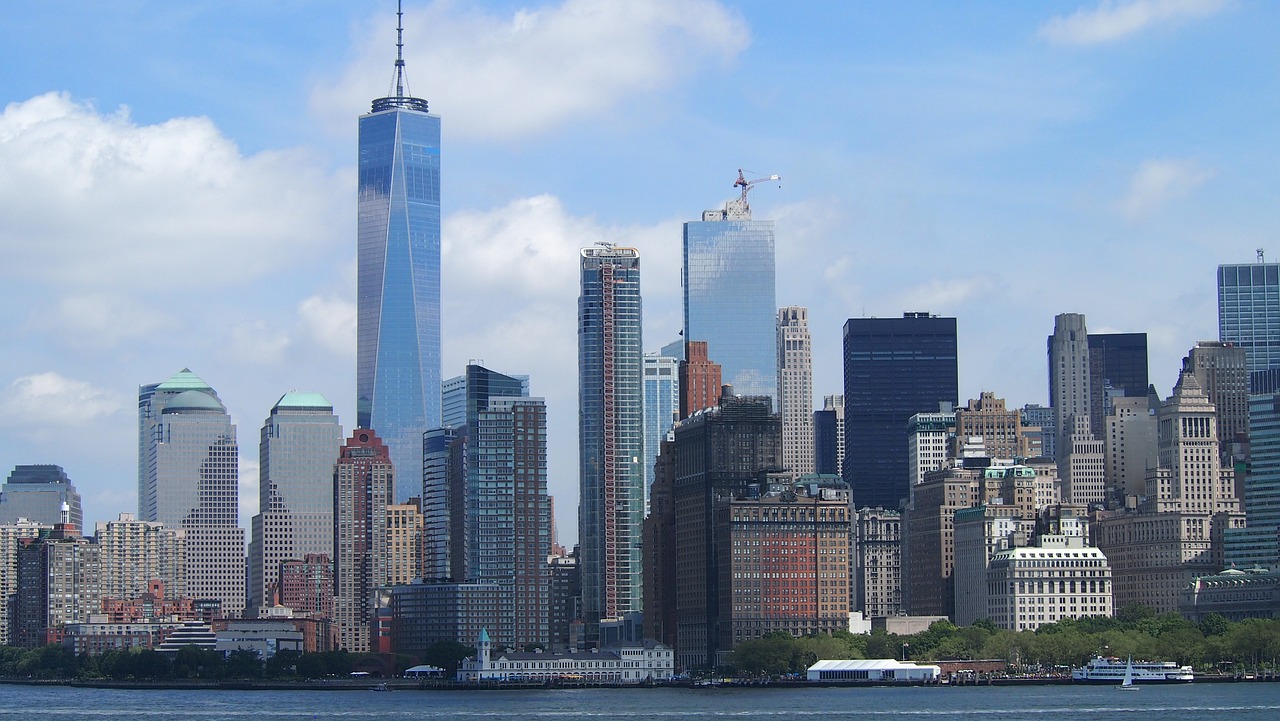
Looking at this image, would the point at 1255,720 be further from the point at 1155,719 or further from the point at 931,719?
the point at 931,719

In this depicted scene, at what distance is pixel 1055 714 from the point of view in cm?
19888

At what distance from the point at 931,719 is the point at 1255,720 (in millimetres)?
27356

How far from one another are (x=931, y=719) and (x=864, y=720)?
20.1ft

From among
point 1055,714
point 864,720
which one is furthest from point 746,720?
point 1055,714

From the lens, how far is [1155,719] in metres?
191

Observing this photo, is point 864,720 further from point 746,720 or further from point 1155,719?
point 1155,719

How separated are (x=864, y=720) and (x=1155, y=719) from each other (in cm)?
2373

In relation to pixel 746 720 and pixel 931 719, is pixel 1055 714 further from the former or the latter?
pixel 746 720

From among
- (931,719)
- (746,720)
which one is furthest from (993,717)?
(746,720)

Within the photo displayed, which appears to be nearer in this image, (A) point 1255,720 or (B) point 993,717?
(A) point 1255,720

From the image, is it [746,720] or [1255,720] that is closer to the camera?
[1255,720]

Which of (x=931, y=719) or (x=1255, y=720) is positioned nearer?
(x=1255, y=720)

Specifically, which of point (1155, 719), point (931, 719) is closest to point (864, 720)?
point (931, 719)

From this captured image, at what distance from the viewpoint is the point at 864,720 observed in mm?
197250
